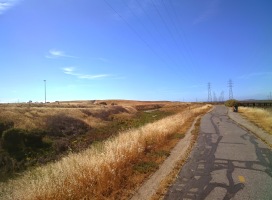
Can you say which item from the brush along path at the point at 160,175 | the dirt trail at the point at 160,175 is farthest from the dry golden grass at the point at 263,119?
the brush along path at the point at 160,175

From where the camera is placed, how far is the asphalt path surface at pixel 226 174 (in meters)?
7.64

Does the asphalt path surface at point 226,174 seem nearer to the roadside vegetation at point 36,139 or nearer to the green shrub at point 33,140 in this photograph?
the roadside vegetation at point 36,139

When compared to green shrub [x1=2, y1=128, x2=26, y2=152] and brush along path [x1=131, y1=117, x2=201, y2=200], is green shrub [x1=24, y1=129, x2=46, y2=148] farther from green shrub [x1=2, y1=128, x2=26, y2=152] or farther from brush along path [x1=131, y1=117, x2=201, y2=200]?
brush along path [x1=131, y1=117, x2=201, y2=200]

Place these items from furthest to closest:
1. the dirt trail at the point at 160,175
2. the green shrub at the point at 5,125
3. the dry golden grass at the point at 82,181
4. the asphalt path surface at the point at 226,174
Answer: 1. the green shrub at the point at 5,125
2. the dirt trail at the point at 160,175
3. the asphalt path surface at the point at 226,174
4. the dry golden grass at the point at 82,181

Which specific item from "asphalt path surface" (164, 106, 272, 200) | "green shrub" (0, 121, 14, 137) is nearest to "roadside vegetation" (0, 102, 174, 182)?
"green shrub" (0, 121, 14, 137)

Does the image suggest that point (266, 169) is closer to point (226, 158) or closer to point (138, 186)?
point (226, 158)

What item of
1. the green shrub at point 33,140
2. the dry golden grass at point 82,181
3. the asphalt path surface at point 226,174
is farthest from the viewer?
the green shrub at point 33,140

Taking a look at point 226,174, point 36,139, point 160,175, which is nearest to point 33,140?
point 36,139

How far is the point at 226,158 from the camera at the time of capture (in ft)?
40.3

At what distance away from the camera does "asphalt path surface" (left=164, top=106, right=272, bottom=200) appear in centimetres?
764

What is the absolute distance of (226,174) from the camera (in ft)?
31.6

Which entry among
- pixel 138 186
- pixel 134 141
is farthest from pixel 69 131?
pixel 138 186

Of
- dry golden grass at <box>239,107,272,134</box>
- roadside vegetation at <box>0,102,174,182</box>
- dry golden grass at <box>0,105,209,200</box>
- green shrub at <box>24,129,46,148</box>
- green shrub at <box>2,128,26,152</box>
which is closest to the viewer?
dry golden grass at <box>0,105,209,200</box>

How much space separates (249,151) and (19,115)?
24.3 meters
